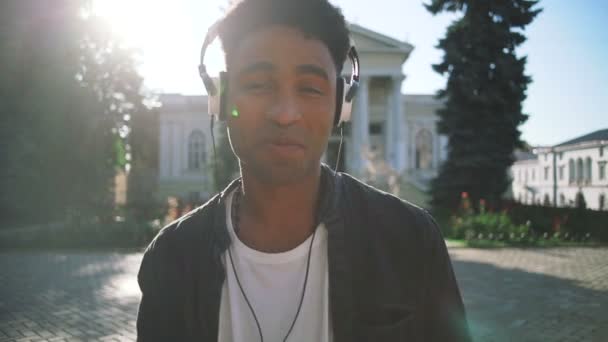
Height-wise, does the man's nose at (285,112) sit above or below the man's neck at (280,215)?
above

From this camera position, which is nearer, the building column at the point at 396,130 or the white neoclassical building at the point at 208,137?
the building column at the point at 396,130

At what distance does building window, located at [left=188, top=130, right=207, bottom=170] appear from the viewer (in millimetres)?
41375

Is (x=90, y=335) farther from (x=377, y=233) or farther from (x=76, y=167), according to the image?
(x=76, y=167)

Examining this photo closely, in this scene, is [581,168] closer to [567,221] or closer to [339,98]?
[567,221]

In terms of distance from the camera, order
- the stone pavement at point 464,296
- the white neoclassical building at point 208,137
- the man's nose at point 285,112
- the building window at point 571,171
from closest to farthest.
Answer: the man's nose at point 285,112 < the stone pavement at point 464,296 < the building window at point 571,171 < the white neoclassical building at point 208,137

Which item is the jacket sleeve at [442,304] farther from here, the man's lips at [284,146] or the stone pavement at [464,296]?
the stone pavement at [464,296]

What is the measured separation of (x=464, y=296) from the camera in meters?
6.39

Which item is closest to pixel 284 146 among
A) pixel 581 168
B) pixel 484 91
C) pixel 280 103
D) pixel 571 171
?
pixel 280 103

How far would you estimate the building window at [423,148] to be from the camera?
40.2m

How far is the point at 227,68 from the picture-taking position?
5.24ft

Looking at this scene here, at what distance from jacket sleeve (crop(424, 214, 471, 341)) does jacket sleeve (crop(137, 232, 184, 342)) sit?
34.0 inches

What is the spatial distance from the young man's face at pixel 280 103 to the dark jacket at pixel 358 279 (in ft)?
0.90

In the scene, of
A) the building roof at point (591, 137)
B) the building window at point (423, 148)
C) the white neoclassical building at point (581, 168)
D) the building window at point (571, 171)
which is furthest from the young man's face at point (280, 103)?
the building window at point (423, 148)

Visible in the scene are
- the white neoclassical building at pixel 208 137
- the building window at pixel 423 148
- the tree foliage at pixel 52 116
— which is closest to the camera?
the tree foliage at pixel 52 116
